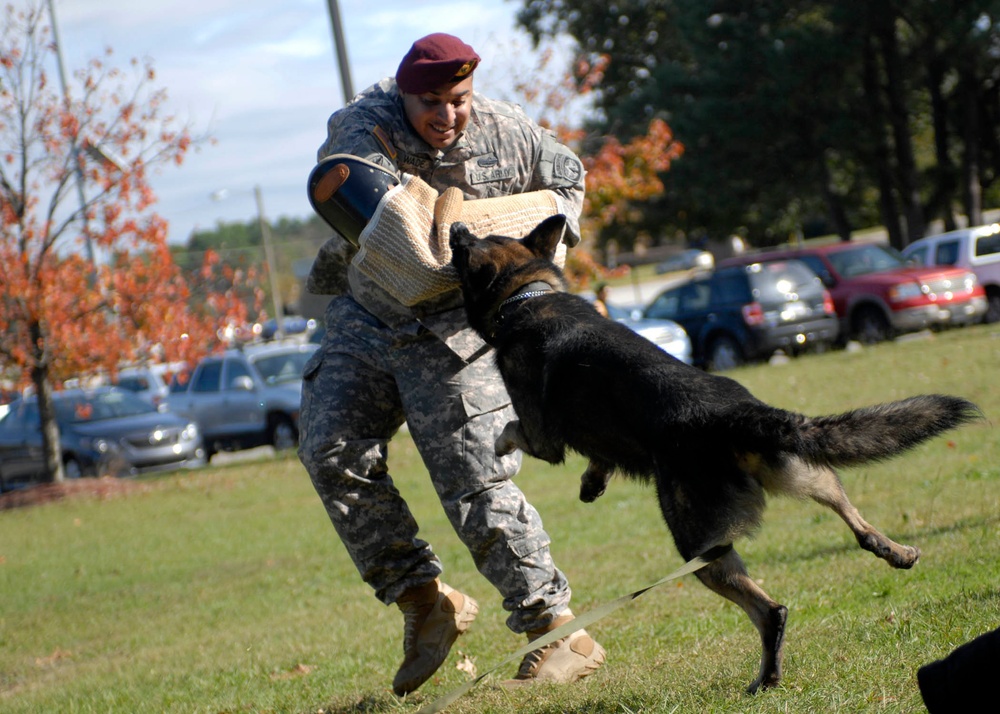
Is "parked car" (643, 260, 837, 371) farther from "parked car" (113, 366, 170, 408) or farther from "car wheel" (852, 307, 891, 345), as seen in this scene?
"parked car" (113, 366, 170, 408)

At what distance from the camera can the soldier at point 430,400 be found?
4.04 meters

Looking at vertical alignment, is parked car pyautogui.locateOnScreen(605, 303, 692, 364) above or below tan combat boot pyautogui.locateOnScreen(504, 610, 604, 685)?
below

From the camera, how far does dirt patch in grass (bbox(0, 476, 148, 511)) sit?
48.5ft

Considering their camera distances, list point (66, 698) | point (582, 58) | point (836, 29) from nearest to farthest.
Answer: point (66, 698) < point (582, 58) < point (836, 29)

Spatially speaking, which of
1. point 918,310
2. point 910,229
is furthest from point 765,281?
point 910,229

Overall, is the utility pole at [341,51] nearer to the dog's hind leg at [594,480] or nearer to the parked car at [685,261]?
the dog's hind leg at [594,480]

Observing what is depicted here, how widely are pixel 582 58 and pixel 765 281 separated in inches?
260

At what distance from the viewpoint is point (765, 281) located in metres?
19.4

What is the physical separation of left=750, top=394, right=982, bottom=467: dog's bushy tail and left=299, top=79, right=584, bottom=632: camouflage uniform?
4.57 feet

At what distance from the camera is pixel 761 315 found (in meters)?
19.3

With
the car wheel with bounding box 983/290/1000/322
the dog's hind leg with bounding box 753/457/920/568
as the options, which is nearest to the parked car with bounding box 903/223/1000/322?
the car wheel with bounding box 983/290/1000/322

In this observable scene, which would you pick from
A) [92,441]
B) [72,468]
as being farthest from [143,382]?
[92,441]

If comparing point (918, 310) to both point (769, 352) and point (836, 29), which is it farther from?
point (836, 29)

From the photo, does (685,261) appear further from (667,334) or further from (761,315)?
(667,334)
